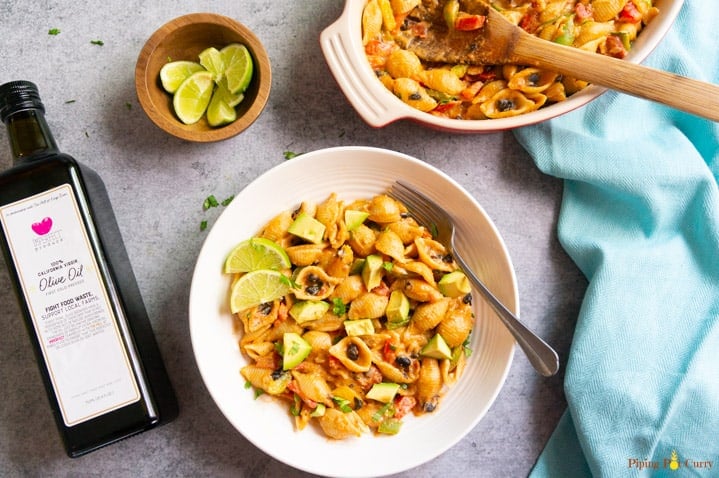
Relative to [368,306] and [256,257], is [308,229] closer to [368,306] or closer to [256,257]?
[256,257]

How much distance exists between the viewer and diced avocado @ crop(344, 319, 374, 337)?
5.73ft

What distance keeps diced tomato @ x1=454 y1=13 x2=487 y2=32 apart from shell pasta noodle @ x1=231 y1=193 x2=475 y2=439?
568mm

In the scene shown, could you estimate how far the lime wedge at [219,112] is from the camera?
1.85m

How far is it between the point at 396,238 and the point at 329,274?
228mm

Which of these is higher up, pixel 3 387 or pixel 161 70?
pixel 161 70

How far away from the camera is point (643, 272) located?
1.96m

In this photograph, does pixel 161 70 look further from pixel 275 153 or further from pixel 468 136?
pixel 468 136

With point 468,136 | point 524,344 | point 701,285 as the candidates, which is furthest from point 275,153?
point 701,285

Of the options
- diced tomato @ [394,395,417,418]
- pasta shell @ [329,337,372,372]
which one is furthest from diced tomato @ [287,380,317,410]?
diced tomato @ [394,395,417,418]

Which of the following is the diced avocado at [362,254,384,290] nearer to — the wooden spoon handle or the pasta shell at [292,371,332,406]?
the pasta shell at [292,371,332,406]

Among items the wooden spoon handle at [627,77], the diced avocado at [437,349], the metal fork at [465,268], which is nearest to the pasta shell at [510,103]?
the wooden spoon handle at [627,77]

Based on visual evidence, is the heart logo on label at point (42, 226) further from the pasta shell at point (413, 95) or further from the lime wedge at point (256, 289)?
the pasta shell at point (413, 95)

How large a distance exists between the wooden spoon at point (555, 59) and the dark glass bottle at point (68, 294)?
3.57 ft

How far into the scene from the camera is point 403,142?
79.0 inches
